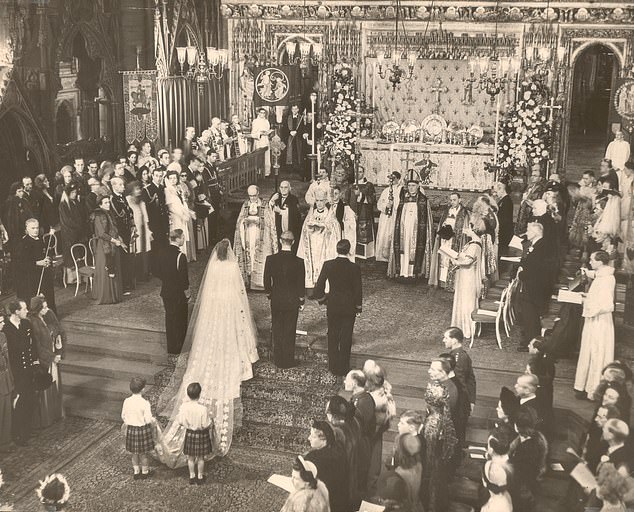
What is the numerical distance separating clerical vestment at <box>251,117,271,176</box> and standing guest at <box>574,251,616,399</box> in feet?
29.0

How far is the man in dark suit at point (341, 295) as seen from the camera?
10.2 metres

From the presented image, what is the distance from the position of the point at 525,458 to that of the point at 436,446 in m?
0.84

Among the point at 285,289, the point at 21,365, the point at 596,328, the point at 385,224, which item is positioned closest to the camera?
the point at 596,328

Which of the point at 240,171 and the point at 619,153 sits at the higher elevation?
the point at 619,153

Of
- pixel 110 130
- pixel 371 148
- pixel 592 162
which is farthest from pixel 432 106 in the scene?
pixel 110 130

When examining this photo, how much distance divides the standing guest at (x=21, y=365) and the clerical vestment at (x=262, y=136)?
7991 mm

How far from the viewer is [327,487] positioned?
794 cm

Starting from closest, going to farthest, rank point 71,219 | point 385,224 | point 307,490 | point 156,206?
point 307,490, point 71,219, point 156,206, point 385,224

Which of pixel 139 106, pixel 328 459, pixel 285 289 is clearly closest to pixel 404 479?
pixel 328 459

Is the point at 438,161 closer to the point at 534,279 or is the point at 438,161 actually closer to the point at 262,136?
the point at 262,136

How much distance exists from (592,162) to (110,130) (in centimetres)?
1013

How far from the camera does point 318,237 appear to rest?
12.3 m

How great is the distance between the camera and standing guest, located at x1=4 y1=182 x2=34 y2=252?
1173 cm

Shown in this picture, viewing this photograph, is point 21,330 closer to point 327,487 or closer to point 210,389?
point 210,389
